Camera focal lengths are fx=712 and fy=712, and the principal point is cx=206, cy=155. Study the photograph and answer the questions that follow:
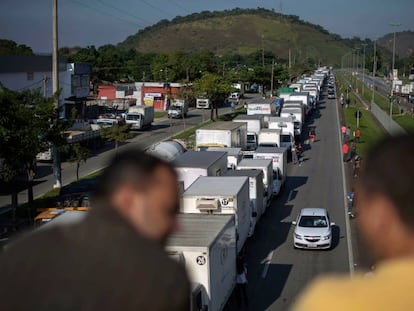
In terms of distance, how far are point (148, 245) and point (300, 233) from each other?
65.6 feet

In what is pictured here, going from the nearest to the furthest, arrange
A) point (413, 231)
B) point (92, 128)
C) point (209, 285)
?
point (413, 231) → point (209, 285) → point (92, 128)

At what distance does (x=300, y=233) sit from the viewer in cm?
2173

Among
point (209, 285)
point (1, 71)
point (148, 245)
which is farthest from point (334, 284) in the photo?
point (1, 71)

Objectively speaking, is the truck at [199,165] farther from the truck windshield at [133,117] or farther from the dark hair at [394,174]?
the truck windshield at [133,117]

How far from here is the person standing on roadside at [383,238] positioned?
1952mm

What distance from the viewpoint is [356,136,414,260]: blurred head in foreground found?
214 cm

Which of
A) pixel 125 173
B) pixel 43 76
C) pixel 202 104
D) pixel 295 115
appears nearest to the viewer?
pixel 125 173

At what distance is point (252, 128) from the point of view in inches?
1700

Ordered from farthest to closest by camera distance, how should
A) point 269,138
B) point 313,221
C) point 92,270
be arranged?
point 269,138 < point 313,221 < point 92,270

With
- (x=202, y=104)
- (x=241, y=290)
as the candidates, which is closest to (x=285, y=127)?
(x=241, y=290)

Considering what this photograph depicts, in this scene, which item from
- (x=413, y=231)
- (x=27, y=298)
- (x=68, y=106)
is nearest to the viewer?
(x=27, y=298)

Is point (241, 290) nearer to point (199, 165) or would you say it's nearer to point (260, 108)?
point (199, 165)

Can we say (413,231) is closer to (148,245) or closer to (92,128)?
(148,245)

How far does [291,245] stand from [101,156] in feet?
77.6
